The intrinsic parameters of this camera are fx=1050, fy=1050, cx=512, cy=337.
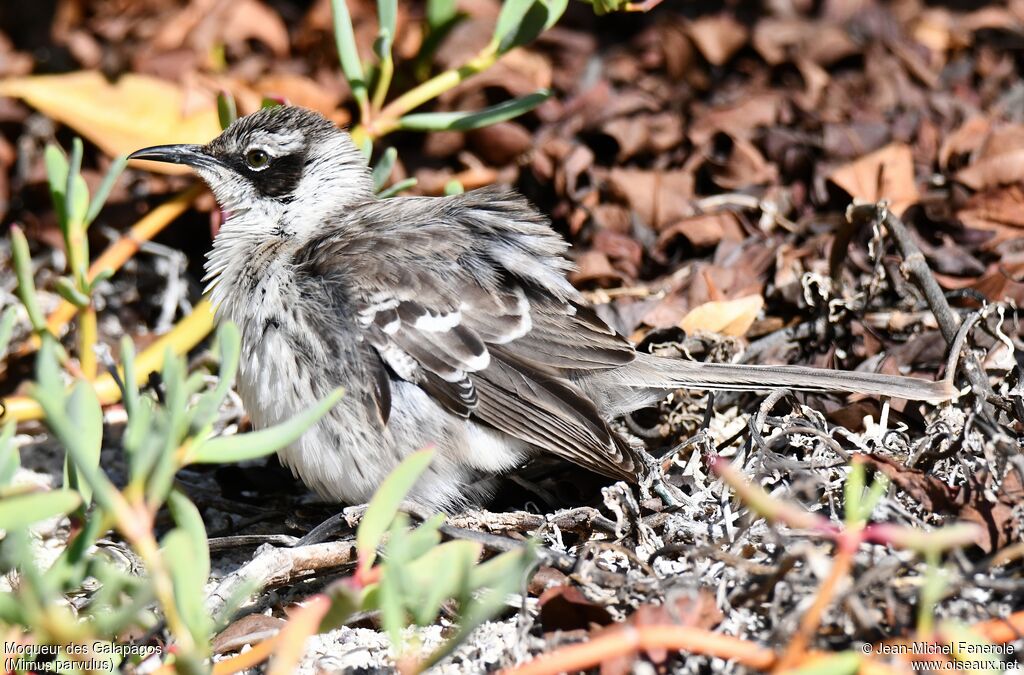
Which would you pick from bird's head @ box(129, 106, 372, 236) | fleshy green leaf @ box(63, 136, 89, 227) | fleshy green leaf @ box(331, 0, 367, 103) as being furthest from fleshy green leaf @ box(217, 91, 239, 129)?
fleshy green leaf @ box(63, 136, 89, 227)

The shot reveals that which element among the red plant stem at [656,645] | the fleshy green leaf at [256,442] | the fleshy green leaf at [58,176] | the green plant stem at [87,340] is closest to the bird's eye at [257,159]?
the fleshy green leaf at [58,176]

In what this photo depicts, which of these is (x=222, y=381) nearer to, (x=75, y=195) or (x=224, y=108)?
(x=75, y=195)

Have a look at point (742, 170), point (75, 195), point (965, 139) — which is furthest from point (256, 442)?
point (965, 139)

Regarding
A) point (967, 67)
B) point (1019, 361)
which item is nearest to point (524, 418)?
point (1019, 361)

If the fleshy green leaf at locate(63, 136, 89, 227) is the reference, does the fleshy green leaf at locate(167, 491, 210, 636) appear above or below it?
below

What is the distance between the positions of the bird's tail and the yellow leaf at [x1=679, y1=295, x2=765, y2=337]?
1.69ft

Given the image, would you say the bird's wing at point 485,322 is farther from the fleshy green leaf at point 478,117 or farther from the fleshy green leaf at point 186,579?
the fleshy green leaf at point 186,579

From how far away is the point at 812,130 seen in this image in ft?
18.1

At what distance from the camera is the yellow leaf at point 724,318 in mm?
4578

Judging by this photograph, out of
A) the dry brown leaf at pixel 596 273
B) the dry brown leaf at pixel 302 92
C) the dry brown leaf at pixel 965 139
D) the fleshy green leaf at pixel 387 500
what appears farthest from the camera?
the dry brown leaf at pixel 302 92

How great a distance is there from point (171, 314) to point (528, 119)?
7.11ft

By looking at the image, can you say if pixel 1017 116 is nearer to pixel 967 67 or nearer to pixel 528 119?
pixel 967 67

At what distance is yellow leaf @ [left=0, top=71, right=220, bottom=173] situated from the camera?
5500 mm

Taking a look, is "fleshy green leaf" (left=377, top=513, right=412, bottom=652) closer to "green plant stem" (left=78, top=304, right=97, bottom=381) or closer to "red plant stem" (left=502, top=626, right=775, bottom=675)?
"red plant stem" (left=502, top=626, right=775, bottom=675)
